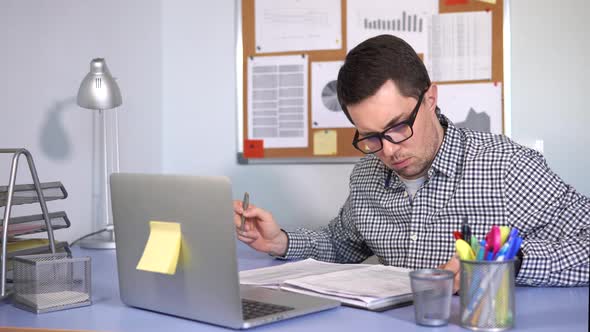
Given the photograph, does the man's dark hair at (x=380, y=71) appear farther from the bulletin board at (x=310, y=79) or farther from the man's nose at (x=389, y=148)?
the bulletin board at (x=310, y=79)

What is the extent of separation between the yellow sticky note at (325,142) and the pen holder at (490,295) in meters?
1.53

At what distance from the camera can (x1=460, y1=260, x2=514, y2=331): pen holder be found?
3.50ft

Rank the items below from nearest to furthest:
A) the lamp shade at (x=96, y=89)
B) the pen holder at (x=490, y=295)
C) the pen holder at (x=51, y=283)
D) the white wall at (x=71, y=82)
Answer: the pen holder at (x=490, y=295) < the pen holder at (x=51, y=283) < the white wall at (x=71, y=82) < the lamp shade at (x=96, y=89)

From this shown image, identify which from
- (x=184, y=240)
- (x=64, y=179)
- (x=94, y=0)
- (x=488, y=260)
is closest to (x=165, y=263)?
(x=184, y=240)

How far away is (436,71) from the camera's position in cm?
250

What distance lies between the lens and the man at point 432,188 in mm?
1517

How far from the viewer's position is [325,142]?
261 cm

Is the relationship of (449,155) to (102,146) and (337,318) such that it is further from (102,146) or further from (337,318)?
(102,146)

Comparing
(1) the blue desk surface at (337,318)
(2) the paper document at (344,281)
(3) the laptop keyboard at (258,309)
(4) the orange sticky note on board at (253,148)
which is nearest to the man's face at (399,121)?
(2) the paper document at (344,281)

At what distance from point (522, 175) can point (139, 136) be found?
1.46 m

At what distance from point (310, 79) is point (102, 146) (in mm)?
767

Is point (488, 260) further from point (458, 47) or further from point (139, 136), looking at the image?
point (139, 136)

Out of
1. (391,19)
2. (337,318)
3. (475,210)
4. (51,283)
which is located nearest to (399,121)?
(475,210)

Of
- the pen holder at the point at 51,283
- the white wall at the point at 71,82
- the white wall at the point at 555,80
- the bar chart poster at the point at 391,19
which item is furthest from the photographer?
the bar chart poster at the point at 391,19
